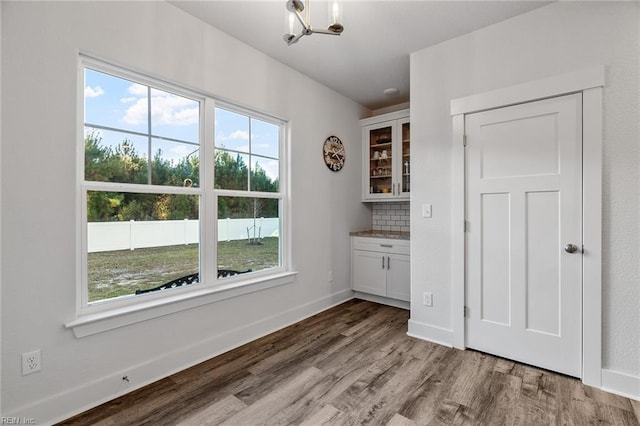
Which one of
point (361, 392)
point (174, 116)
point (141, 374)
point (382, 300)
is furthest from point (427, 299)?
point (174, 116)

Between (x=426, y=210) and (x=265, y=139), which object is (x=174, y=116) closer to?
(x=265, y=139)

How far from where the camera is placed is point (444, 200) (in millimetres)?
2691

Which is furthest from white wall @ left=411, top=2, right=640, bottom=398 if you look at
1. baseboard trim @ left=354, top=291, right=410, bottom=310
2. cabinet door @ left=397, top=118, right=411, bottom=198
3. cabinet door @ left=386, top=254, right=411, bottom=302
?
cabinet door @ left=397, top=118, right=411, bottom=198

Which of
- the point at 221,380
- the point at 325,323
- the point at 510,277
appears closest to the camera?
the point at 221,380

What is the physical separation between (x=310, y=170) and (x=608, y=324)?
2833 millimetres

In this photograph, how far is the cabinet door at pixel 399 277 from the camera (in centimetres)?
353

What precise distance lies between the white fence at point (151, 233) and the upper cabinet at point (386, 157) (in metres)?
2.04

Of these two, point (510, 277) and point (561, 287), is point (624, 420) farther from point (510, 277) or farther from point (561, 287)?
point (510, 277)

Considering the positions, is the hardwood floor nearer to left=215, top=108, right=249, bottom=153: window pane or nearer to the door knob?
the door knob

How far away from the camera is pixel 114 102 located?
2.02 metres

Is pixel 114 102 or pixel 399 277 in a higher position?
pixel 114 102

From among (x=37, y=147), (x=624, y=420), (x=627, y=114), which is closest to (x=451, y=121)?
(x=627, y=114)

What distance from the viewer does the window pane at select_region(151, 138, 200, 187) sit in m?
2.23

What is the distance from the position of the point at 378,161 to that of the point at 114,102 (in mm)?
3151
